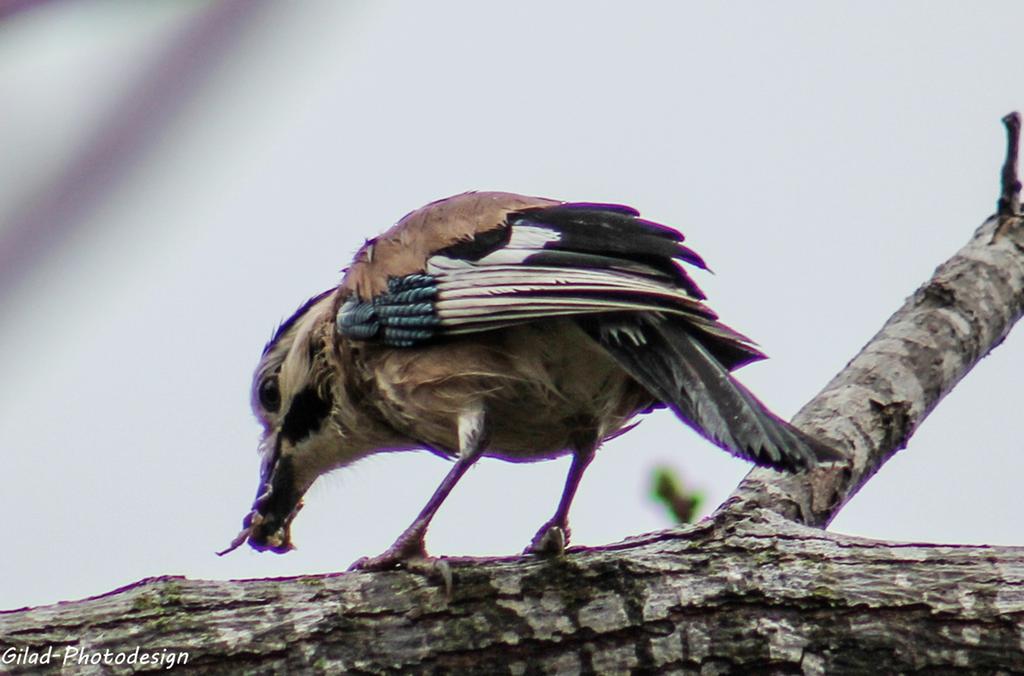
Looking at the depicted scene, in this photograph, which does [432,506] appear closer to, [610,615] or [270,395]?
[610,615]

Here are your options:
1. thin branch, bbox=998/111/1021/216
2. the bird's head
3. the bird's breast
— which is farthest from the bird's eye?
thin branch, bbox=998/111/1021/216

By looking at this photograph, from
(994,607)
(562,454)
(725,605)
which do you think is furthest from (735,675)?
(562,454)

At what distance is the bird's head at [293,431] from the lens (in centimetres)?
480

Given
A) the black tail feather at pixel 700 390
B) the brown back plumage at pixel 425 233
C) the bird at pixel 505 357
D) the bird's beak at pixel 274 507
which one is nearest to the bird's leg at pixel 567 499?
the bird at pixel 505 357

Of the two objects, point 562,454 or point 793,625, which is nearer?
point 793,625

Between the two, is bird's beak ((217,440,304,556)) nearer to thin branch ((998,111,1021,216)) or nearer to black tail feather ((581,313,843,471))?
black tail feather ((581,313,843,471))

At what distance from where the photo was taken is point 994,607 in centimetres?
301

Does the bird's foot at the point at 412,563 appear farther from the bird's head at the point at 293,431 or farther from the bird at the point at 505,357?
the bird's head at the point at 293,431

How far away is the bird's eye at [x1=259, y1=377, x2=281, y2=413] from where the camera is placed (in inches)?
200

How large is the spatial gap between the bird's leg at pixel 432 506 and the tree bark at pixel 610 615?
256mm

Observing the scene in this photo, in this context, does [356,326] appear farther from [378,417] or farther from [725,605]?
[725,605]

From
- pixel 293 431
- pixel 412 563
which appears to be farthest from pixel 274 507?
pixel 412 563

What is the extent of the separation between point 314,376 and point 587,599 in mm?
1934

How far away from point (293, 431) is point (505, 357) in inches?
46.9
